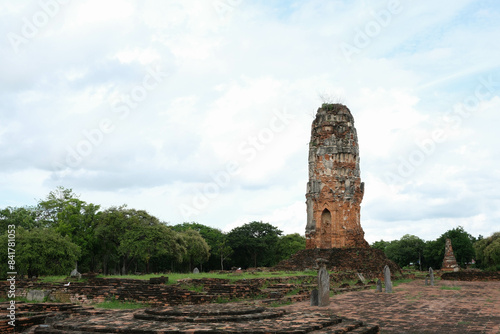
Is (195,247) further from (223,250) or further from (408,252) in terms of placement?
(408,252)

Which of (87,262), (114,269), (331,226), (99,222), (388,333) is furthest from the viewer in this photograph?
(114,269)

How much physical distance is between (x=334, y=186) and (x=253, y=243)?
17686mm

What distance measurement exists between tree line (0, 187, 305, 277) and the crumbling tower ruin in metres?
11.7

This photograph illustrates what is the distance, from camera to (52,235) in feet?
90.1

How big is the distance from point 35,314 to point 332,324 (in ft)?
21.4

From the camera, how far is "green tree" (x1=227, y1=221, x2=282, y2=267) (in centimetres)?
4872

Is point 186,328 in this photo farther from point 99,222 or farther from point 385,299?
point 99,222

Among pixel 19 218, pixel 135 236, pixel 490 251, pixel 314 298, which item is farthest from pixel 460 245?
pixel 19 218

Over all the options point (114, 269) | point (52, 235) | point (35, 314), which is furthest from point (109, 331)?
point (114, 269)

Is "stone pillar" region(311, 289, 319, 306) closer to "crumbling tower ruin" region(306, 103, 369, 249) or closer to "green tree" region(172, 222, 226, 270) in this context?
"crumbling tower ruin" region(306, 103, 369, 249)

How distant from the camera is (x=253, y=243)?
48.5 metres

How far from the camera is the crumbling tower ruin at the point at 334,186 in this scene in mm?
33125

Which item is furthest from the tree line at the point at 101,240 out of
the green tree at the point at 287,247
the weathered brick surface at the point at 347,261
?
the weathered brick surface at the point at 347,261

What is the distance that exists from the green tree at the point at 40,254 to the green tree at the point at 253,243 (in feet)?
76.0
